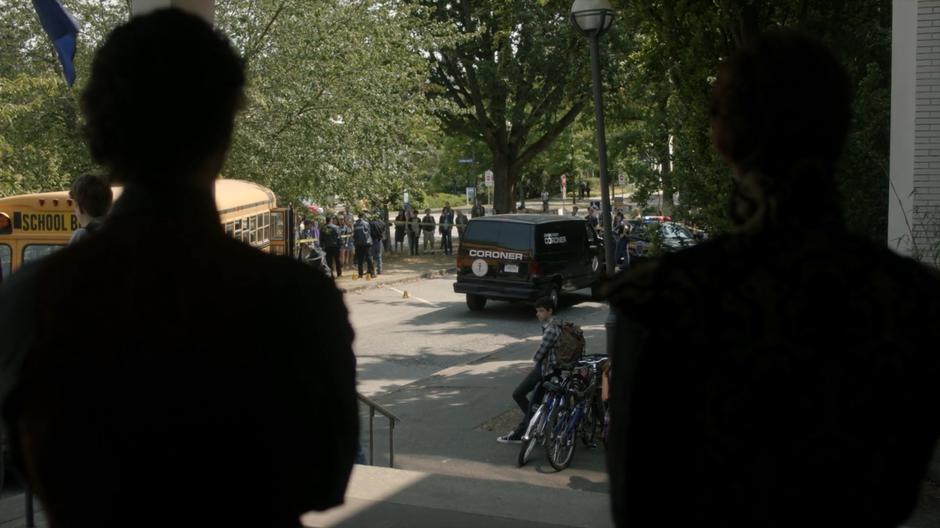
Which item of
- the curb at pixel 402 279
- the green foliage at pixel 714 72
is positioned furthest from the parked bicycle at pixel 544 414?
the curb at pixel 402 279

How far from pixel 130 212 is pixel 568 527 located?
472cm

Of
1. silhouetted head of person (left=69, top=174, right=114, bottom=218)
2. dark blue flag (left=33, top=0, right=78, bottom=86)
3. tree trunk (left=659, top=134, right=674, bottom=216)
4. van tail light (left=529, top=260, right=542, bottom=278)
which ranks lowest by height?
van tail light (left=529, top=260, right=542, bottom=278)

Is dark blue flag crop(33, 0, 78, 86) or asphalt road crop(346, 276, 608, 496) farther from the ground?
dark blue flag crop(33, 0, 78, 86)

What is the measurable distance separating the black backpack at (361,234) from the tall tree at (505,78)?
15.0 feet

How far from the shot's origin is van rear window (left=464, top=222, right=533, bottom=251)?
67.0 ft

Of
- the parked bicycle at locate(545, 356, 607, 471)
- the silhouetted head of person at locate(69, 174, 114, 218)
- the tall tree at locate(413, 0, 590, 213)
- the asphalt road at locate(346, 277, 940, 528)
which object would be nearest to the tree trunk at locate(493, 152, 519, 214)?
the tall tree at locate(413, 0, 590, 213)

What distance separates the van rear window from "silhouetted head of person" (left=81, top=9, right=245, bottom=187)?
61.1ft

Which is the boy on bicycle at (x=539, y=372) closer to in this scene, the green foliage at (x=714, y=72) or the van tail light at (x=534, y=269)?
the green foliage at (x=714, y=72)

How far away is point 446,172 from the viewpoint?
59.4 metres

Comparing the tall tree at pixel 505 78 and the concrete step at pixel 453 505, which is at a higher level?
the tall tree at pixel 505 78

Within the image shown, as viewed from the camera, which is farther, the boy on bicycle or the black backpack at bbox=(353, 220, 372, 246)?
the black backpack at bbox=(353, 220, 372, 246)

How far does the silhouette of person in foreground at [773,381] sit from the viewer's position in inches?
66.4

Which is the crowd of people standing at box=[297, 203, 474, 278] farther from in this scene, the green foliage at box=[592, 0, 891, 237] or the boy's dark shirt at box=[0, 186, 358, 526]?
the boy's dark shirt at box=[0, 186, 358, 526]

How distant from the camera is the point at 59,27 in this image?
9.09 metres
